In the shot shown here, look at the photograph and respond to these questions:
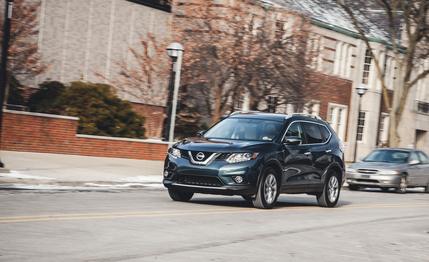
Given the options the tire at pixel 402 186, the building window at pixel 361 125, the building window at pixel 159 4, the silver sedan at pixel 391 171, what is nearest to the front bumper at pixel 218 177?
the silver sedan at pixel 391 171

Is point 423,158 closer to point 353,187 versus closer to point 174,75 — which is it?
point 353,187

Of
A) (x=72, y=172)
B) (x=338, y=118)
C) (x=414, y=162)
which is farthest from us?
(x=338, y=118)

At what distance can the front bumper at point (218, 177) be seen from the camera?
1536 centimetres

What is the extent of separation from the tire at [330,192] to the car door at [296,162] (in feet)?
3.26

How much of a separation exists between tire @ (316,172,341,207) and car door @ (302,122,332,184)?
0.40m

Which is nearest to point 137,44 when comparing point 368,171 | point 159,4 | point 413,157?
point 159,4

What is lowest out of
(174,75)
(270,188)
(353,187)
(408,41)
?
(353,187)

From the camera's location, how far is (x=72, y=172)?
2173cm

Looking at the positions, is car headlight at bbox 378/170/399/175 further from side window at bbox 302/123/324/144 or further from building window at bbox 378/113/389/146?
building window at bbox 378/113/389/146

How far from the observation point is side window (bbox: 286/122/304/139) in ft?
55.8

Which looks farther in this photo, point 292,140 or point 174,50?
point 174,50

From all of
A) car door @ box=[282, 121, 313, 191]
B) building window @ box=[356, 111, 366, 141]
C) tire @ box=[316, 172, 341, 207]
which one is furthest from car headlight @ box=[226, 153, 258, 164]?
building window @ box=[356, 111, 366, 141]

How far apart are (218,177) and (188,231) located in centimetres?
368

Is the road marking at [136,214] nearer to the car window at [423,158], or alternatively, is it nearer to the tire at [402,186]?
the tire at [402,186]
